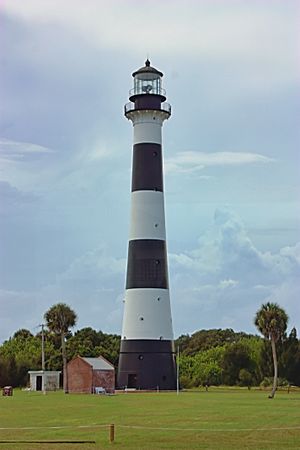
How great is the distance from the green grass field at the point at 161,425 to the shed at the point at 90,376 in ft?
67.1

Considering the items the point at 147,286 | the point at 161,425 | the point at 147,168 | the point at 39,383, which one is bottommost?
the point at 161,425

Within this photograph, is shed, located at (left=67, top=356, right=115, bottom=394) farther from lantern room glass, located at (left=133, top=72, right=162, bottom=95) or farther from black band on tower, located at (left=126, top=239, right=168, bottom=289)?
lantern room glass, located at (left=133, top=72, right=162, bottom=95)

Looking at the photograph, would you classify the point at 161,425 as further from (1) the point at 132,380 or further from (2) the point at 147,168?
(2) the point at 147,168

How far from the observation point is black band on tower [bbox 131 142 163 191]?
60.9 meters

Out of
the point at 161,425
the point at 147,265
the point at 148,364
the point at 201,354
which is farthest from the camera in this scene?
the point at 201,354

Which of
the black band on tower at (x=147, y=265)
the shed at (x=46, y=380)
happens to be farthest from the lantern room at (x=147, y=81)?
the shed at (x=46, y=380)

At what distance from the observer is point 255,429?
92.9 feet

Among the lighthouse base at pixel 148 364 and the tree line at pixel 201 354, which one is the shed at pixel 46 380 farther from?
the lighthouse base at pixel 148 364

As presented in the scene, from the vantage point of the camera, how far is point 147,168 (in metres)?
60.9

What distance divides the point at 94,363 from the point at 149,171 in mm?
14564

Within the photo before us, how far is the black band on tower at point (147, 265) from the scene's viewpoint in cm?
5994

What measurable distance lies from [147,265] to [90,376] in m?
9.37

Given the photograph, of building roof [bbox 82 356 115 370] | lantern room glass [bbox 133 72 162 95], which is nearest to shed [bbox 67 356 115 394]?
building roof [bbox 82 356 115 370]

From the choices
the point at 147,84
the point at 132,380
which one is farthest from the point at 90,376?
the point at 147,84
